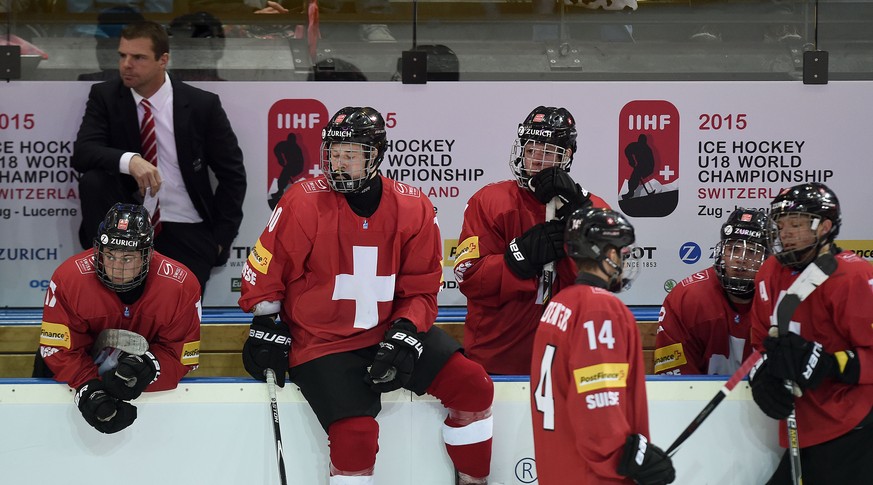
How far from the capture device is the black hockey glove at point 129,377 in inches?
142

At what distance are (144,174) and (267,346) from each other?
1471mm

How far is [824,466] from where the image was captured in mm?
3605

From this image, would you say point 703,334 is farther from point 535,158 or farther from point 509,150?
point 509,150

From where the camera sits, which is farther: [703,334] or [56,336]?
[703,334]

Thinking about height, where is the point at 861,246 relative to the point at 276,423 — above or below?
above

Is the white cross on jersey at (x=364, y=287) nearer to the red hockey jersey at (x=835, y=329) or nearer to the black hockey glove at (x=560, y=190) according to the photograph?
the black hockey glove at (x=560, y=190)

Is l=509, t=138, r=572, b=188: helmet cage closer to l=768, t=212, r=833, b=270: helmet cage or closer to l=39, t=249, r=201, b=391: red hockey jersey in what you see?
l=768, t=212, r=833, b=270: helmet cage

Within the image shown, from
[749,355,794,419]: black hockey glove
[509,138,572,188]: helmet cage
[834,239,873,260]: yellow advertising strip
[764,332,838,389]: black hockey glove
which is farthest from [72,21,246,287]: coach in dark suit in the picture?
[834,239,873,260]: yellow advertising strip

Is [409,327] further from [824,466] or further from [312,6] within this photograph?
[312,6]

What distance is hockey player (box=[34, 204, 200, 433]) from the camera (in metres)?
3.62

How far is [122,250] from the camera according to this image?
12.4 feet

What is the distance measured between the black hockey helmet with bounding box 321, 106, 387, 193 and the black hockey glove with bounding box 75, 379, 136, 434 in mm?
973

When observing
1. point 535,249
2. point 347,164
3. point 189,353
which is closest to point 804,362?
point 535,249

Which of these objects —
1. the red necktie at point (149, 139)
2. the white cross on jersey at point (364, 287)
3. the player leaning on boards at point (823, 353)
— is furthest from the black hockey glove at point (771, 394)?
the red necktie at point (149, 139)
